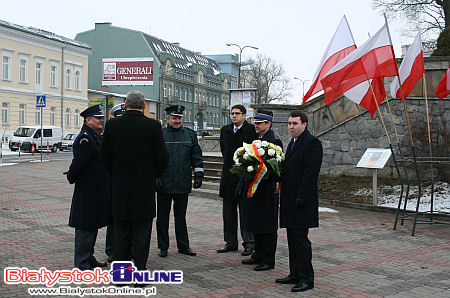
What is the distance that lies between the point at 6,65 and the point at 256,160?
140 feet

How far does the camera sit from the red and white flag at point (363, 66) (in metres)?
9.40

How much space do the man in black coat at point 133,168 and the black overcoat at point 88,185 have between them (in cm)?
43

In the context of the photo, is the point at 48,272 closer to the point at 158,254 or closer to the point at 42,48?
the point at 158,254

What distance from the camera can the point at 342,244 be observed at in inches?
329

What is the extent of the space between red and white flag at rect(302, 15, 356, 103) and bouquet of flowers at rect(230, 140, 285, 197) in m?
4.34

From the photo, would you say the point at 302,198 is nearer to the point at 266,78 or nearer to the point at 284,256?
the point at 284,256

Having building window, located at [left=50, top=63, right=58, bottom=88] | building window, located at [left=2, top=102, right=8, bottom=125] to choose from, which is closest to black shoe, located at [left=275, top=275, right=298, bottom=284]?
building window, located at [left=2, top=102, right=8, bottom=125]

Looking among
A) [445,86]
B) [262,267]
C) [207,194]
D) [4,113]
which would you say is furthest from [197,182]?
[4,113]

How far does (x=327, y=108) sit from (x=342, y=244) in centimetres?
827

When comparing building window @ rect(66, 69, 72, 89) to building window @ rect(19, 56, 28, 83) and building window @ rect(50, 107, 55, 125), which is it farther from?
building window @ rect(19, 56, 28, 83)

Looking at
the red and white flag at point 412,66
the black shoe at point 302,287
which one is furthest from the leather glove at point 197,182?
the red and white flag at point 412,66

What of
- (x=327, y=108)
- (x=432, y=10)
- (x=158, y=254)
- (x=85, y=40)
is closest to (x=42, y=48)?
(x=85, y=40)

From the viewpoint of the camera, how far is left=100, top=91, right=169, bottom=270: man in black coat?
5.71m

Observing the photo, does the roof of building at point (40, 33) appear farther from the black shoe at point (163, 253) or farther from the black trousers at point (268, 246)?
the black trousers at point (268, 246)
